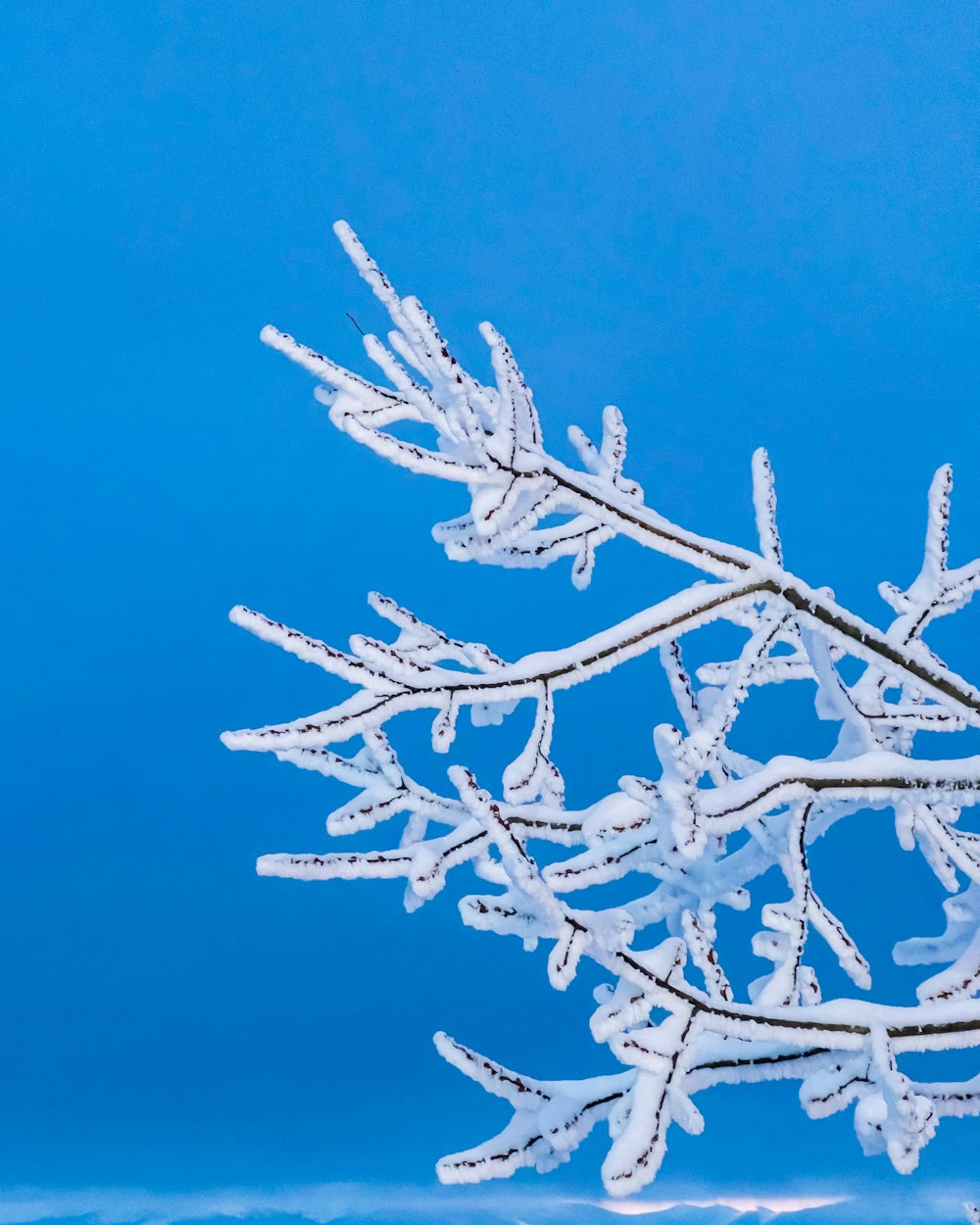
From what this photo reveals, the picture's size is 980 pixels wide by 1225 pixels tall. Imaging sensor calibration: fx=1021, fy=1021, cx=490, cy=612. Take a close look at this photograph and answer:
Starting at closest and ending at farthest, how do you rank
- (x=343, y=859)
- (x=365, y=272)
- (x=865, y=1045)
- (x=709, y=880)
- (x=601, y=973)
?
1. (x=865, y=1045)
2. (x=343, y=859)
3. (x=365, y=272)
4. (x=709, y=880)
5. (x=601, y=973)

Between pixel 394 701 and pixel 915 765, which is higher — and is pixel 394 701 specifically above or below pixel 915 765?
above

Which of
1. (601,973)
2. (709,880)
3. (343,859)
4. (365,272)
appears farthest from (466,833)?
(601,973)

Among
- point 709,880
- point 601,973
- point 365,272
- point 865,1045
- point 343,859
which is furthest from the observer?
point 601,973

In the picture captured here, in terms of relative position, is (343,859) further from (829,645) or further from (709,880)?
(829,645)

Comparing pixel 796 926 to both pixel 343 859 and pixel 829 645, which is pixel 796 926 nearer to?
pixel 829 645

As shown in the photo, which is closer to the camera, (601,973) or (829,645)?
(829,645)

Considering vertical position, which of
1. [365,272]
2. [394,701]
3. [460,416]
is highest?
[365,272]
